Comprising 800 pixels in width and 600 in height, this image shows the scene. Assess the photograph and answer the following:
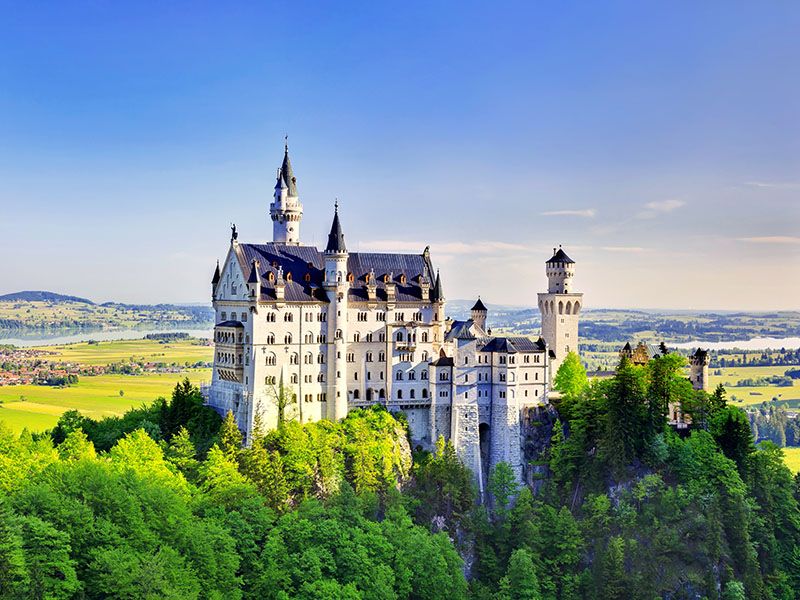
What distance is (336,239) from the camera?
100125 millimetres

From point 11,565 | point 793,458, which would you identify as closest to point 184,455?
point 11,565

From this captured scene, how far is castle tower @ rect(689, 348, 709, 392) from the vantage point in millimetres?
112188

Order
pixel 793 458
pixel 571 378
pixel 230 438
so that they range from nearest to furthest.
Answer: pixel 230 438
pixel 571 378
pixel 793 458

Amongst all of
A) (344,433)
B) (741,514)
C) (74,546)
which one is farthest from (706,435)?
(74,546)

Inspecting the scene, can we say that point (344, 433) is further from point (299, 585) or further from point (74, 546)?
point (74, 546)

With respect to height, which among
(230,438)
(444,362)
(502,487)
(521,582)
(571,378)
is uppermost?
(444,362)

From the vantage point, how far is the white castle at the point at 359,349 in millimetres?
96375

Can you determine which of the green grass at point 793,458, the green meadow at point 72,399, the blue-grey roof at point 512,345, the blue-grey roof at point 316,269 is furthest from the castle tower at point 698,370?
the green meadow at point 72,399

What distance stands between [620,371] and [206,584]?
4927 cm

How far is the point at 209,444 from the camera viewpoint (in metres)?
95.1

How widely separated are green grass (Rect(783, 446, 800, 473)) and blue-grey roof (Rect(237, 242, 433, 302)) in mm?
74969

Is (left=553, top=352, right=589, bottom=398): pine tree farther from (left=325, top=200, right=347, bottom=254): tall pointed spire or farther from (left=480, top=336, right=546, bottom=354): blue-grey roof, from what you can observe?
(left=325, top=200, right=347, bottom=254): tall pointed spire

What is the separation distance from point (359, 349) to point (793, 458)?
99.6 m

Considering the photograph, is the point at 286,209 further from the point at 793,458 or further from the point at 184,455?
the point at 793,458
